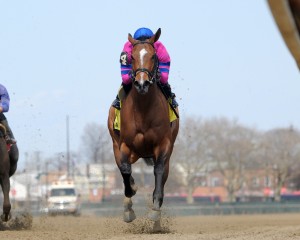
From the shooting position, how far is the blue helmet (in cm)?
1198

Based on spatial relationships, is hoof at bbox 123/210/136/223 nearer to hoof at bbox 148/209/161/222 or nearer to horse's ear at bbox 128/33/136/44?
hoof at bbox 148/209/161/222

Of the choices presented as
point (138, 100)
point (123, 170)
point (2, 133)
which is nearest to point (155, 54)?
point (138, 100)

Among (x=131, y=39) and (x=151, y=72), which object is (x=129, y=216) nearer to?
(x=151, y=72)

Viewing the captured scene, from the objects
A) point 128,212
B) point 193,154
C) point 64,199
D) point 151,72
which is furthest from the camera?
point 193,154

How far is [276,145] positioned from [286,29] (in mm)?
117343

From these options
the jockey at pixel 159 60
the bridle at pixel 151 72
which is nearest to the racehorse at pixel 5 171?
the jockey at pixel 159 60

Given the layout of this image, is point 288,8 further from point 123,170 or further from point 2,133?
point 2,133

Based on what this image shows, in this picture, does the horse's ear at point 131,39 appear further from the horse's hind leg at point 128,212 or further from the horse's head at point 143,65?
the horse's hind leg at point 128,212

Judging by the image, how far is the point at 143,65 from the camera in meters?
10.9

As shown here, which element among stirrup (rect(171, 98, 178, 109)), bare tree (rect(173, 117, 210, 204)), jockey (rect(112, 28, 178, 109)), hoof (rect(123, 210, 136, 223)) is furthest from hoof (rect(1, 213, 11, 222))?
bare tree (rect(173, 117, 210, 204))

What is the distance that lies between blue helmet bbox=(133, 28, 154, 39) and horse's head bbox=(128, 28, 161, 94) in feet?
2.16

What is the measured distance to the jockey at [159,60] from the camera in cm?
1201

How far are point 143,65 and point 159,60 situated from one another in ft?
4.65

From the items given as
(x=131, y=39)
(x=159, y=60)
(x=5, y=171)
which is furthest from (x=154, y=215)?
(x=5, y=171)
